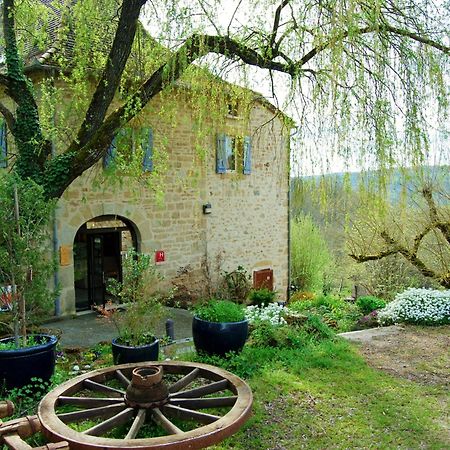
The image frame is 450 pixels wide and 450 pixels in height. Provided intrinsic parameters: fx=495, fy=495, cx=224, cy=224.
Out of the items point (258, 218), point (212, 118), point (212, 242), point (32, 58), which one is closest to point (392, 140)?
point (212, 118)

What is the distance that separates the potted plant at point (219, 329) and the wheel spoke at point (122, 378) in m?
1.56

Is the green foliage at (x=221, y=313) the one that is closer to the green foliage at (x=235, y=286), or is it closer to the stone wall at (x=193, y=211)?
the stone wall at (x=193, y=211)

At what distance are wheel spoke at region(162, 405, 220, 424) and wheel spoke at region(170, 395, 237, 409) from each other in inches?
4.4

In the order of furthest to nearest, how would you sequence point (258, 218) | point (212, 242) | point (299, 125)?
point (258, 218) < point (212, 242) < point (299, 125)

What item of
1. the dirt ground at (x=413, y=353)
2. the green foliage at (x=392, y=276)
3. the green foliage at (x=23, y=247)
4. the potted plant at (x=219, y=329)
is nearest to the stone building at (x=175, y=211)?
the potted plant at (x=219, y=329)

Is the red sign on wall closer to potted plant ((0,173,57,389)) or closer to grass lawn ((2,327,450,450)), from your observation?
grass lawn ((2,327,450,450))

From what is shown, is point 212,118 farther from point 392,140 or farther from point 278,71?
point 392,140

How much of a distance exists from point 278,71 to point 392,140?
2073 millimetres

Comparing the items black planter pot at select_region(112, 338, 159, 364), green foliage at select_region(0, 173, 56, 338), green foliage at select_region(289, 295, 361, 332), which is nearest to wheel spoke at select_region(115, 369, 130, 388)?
black planter pot at select_region(112, 338, 159, 364)

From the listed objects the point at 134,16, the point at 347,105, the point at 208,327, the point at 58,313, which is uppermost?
the point at 134,16

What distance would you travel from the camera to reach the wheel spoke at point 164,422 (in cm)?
370

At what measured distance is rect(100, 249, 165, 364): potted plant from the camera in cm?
573

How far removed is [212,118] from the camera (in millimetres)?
6930

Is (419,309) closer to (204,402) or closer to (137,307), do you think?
(137,307)
